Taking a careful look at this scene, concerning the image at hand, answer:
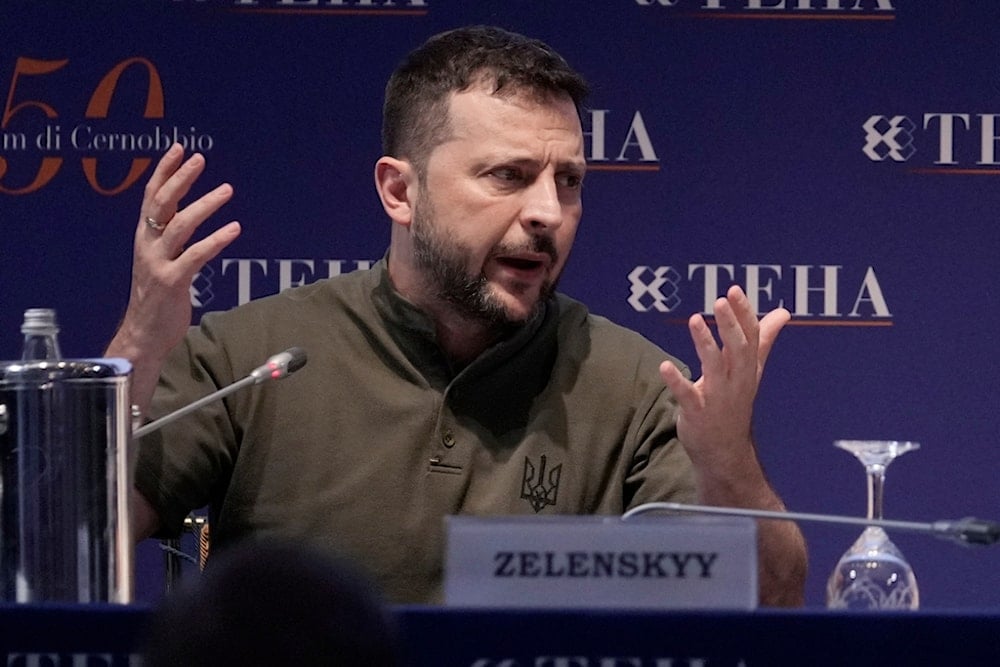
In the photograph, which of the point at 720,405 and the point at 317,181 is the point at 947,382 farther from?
the point at 720,405

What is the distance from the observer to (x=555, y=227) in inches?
97.0

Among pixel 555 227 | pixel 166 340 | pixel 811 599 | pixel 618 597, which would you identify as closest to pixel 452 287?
pixel 555 227

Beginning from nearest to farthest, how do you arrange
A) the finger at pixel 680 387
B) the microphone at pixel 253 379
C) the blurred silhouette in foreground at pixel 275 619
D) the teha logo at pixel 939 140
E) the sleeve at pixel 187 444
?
the blurred silhouette in foreground at pixel 275 619 → the microphone at pixel 253 379 → the finger at pixel 680 387 → the sleeve at pixel 187 444 → the teha logo at pixel 939 140

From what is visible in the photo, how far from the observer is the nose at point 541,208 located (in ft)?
8.05

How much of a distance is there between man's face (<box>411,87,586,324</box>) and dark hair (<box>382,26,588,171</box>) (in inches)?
0.8

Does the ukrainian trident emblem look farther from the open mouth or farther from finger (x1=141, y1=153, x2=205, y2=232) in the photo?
finger (x1=141, y1=153, x2=205, y2=232)

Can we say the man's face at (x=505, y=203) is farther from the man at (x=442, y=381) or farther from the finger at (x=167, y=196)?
the finger at (x=167, y=196)

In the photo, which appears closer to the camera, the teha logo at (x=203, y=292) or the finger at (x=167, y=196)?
the finger at (x=167, y=196)

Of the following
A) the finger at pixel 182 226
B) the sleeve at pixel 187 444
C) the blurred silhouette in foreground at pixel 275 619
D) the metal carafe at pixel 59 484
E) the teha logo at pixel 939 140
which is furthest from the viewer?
the teha logo at pixel 939 140

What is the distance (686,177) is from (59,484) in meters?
2.17

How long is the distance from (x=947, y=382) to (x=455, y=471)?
1.52m

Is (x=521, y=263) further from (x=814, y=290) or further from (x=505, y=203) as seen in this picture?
(x=814, y=290)

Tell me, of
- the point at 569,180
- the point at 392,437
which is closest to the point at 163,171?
the point at 392,437

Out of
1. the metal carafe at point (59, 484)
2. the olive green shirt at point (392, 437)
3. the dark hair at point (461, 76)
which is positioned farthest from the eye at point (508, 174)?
the metal carafe at point (59, 484)
